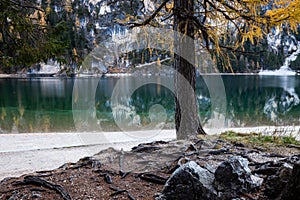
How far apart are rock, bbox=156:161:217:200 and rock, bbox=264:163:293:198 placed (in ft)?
1.54

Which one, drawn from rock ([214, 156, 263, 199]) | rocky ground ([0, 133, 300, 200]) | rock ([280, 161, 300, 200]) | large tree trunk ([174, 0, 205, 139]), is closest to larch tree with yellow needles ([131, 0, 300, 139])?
large tree trunk ([174, 0, 205, 139])

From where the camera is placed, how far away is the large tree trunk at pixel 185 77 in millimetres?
5547

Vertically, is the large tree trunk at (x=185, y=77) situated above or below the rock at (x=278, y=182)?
above

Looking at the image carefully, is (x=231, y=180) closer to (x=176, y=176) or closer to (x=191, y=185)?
(x=191, y=185)

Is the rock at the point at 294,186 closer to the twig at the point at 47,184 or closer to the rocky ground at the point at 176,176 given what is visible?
the rocky ground at the point at 176,176

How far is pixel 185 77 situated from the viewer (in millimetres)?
5688

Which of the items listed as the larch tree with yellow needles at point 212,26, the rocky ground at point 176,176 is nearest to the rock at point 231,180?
the rocky ground at point 176,176

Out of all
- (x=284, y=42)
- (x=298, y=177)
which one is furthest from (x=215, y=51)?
(x=284, y=42)

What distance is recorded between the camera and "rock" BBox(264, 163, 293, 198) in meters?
2.17

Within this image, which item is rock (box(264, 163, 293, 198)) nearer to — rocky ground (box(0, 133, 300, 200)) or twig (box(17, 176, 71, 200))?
rocky ground (box(0, 133, 300, 200))

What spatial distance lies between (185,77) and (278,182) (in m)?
3.67

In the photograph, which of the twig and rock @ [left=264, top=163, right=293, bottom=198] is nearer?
rock @ [left=264, top=163, right=293, bottom=198]

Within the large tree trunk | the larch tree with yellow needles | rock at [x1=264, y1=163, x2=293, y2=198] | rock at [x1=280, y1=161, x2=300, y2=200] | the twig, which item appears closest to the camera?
rock at [x1=280, y1=161, x2=300, y2=200]

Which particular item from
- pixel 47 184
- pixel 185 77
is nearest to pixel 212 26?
pixel 185 77
